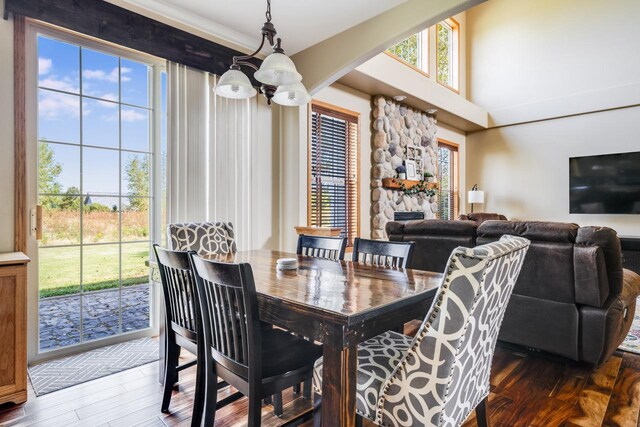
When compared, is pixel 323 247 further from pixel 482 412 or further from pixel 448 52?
pixel 448 52

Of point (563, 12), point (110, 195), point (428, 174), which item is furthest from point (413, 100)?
point (110, 195)

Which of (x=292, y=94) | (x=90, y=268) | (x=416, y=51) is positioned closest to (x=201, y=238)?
(x=90, y=268)

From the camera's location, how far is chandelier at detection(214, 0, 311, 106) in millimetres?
1977

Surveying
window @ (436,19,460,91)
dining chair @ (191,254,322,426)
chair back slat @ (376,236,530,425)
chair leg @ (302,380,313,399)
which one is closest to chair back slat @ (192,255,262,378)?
dining chair @ (191,254,322,426)

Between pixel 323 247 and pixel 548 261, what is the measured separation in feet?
5.07

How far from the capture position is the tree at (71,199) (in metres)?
2.70

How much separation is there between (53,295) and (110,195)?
863 mm

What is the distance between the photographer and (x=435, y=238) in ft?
9.92

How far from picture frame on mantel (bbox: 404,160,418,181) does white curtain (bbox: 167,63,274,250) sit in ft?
8.35

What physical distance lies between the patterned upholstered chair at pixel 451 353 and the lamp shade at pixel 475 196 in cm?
600

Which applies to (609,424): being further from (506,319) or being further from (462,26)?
(462,26)

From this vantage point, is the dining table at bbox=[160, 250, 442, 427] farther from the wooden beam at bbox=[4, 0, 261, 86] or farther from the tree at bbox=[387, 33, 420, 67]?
the tree at bbox=[387, 33, 420, 67]

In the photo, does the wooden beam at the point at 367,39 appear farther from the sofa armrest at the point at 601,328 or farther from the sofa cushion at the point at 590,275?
the sofa armrest at the point at 601,328

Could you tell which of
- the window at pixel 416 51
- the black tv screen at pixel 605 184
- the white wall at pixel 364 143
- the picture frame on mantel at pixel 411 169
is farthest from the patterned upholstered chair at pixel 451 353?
the black tv screen at pixel 605 184
